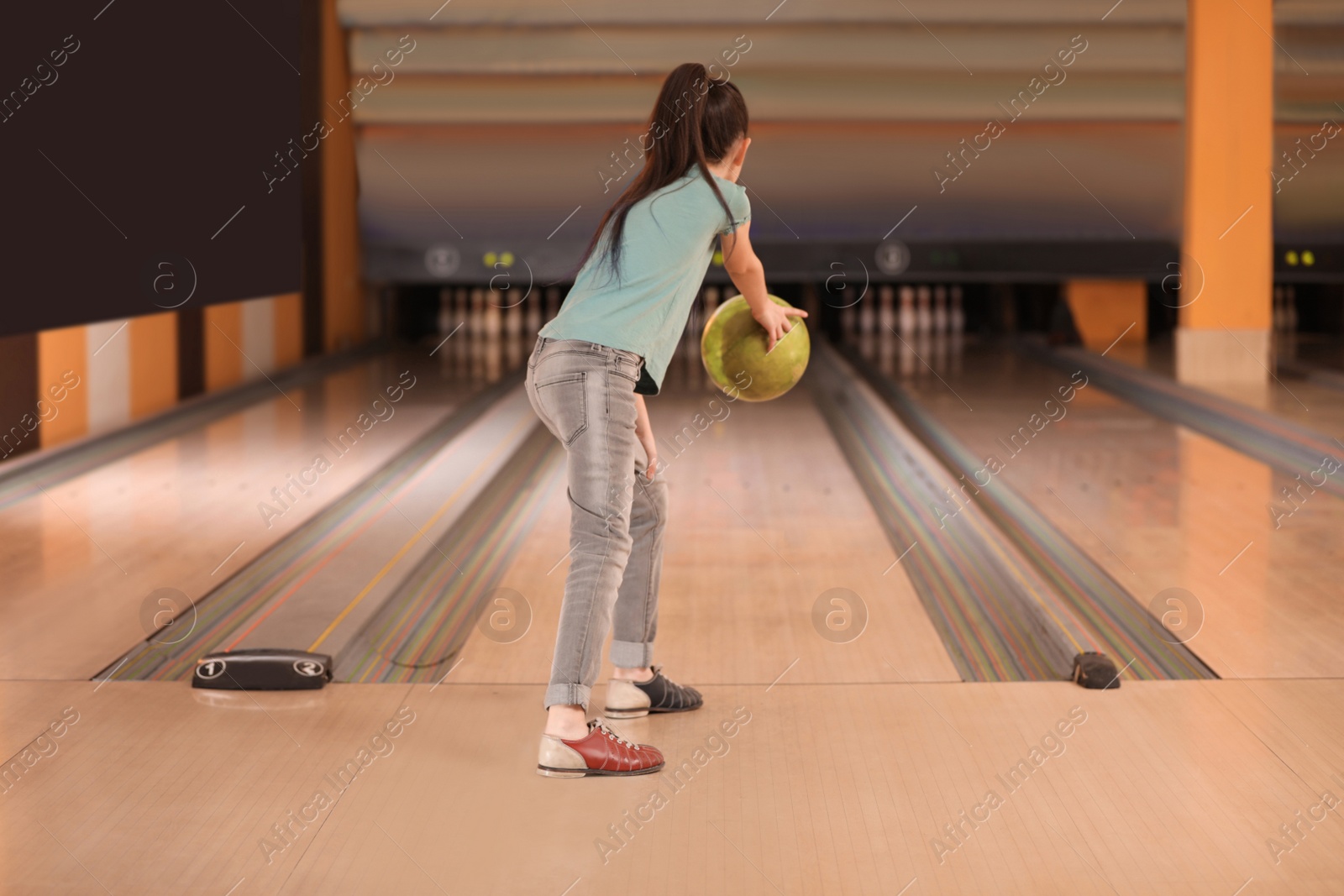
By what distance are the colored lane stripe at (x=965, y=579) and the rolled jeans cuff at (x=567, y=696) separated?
791mm

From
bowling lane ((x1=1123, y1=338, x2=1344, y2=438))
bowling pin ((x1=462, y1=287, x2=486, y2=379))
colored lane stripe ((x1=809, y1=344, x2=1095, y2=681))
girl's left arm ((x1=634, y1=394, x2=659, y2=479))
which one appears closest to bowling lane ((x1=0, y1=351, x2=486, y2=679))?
girl's left arm ((x1=634, y1=394, x2=659, y2=479))

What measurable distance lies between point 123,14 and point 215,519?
209 cm

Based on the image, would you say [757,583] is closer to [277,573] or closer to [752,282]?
[277,573]

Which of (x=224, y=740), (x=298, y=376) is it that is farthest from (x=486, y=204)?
(x=224, y=740)

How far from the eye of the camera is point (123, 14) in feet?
15.2

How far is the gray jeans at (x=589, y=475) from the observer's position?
1872 millimetres

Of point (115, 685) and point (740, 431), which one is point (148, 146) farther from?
point (115, 685)

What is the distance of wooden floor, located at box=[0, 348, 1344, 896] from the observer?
1567mm

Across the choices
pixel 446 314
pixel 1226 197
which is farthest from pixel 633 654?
pixel 446 314

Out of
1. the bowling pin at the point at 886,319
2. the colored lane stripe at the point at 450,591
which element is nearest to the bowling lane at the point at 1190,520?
the colored lane stripe at the point at 450,591

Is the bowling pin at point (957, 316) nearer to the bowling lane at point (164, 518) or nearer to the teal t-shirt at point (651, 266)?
the bowling lane at point (164, 518)

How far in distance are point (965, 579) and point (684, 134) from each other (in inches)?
60.3

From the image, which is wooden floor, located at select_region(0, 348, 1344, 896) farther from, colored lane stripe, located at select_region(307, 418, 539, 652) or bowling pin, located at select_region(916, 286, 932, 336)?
bowling pin, located at select_region(916, 286, 932, 336)

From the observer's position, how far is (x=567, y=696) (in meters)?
1.91
